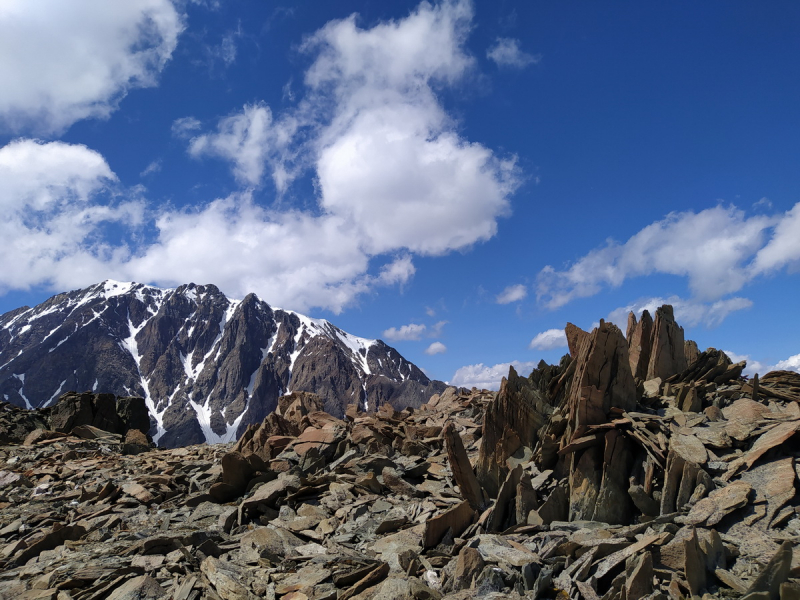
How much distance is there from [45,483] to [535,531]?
68.7 ft

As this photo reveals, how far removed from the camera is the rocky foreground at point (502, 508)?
26.3ft

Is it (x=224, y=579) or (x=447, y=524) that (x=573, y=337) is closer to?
(x=447, y=524)

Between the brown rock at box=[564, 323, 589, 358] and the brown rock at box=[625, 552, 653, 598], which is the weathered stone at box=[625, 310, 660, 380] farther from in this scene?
the brown rock at box=[625, 552, 653, 598]

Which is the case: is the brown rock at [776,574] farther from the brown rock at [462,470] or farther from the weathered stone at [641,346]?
the weathered stone at [641,346]

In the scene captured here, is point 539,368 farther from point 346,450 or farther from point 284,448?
point 284,448

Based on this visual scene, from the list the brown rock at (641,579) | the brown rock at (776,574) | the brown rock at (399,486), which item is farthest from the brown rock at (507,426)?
the brown rock at (776,574)

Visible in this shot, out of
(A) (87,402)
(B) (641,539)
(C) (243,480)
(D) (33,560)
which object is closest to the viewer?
(B) (641,539)

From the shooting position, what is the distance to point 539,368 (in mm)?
20547

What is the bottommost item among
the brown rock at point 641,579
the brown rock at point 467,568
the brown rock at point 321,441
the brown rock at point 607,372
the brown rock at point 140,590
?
the brown rock at point 140,590

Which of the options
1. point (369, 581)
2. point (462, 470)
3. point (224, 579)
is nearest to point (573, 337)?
point (462, 470)

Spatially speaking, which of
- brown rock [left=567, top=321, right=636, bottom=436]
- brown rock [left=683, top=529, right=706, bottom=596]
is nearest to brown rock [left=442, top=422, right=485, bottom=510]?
brown rock [left=567, top=321, right=636, bottom=436]

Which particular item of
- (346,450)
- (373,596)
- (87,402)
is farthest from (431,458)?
(87,402)

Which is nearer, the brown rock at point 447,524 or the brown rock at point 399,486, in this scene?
the brown rock at point 447,524

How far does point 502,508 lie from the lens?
11.2 m
